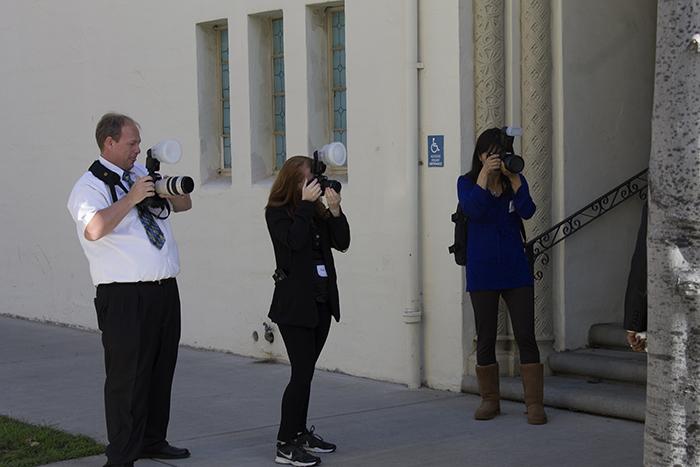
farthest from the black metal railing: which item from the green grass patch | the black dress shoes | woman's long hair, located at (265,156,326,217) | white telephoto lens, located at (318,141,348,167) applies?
the green grass patch

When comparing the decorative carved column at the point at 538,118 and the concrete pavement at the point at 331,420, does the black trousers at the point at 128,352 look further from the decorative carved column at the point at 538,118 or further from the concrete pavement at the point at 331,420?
the decorative carved column at the point at 538,118

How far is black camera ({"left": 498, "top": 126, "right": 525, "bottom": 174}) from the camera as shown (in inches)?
292

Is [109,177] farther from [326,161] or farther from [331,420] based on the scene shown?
[331,420]

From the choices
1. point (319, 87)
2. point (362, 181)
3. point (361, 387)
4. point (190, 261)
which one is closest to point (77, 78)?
point (190, 261)

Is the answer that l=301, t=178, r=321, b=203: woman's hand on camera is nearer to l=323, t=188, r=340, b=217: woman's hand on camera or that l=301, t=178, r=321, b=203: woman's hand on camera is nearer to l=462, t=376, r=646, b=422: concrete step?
l=323, t=188, r=340, b=217: woman's hand on camera

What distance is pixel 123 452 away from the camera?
21.1 feet

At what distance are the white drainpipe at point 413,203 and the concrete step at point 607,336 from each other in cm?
126

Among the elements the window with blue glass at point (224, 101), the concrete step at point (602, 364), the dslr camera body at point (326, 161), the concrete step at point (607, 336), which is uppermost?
the window with blue glass at point (224, 101)

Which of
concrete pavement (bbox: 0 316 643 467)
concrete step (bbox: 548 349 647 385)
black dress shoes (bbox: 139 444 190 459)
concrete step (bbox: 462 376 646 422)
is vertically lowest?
concrete pavement (bbox: 0 316 643 467)

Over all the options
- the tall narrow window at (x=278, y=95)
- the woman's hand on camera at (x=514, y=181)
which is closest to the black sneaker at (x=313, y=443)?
the woman's hand on camera at (x=514, y=181)

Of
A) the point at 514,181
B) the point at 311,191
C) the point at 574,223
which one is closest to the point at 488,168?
the point at 514,181

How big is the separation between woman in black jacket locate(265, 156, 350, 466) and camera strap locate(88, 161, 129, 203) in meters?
0.84

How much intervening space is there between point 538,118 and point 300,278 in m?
2.75

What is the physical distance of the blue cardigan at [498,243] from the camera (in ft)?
25.0
